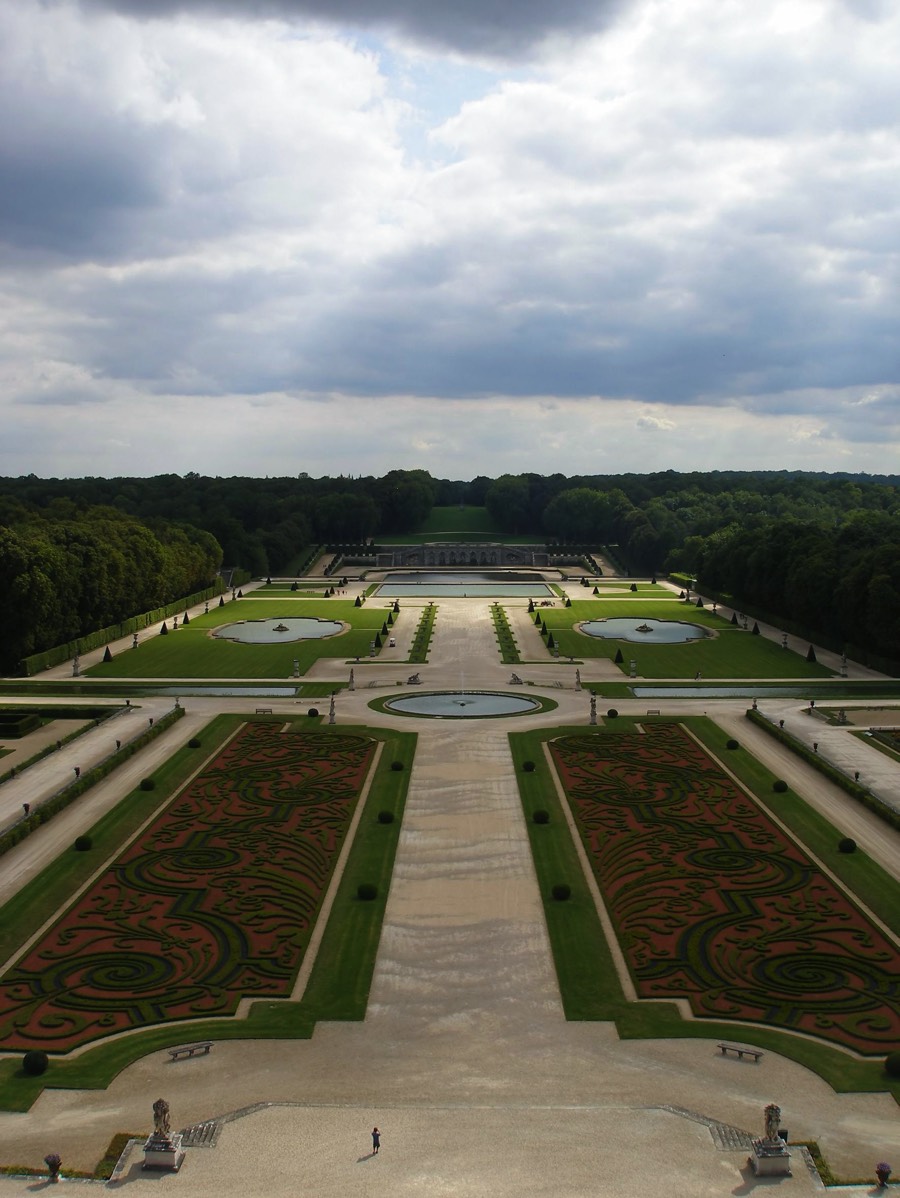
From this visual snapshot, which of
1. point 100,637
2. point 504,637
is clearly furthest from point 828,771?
point 100,637

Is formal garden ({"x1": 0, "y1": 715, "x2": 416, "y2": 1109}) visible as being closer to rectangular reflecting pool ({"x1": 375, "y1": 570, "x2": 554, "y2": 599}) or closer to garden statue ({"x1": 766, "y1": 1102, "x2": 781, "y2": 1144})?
garden statue ({"x1": 766, "y1": 1102, "x2": 781, "y2": 1144})

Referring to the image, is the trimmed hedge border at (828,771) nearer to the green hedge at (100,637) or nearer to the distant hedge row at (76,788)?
the distant hedge row at (76,788)

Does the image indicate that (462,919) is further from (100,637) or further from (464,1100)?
(100,637)

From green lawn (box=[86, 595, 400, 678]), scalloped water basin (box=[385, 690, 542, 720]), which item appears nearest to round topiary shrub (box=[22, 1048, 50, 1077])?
scalloped water basin (box=[385, 690, 542, 720])

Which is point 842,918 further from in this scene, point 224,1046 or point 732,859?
point 224,1046

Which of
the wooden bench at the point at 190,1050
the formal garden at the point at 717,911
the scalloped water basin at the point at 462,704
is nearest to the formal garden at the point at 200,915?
the wooden bench at the point at 190,1050

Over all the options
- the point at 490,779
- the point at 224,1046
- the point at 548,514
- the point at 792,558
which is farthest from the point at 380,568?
the point at 224,1046
